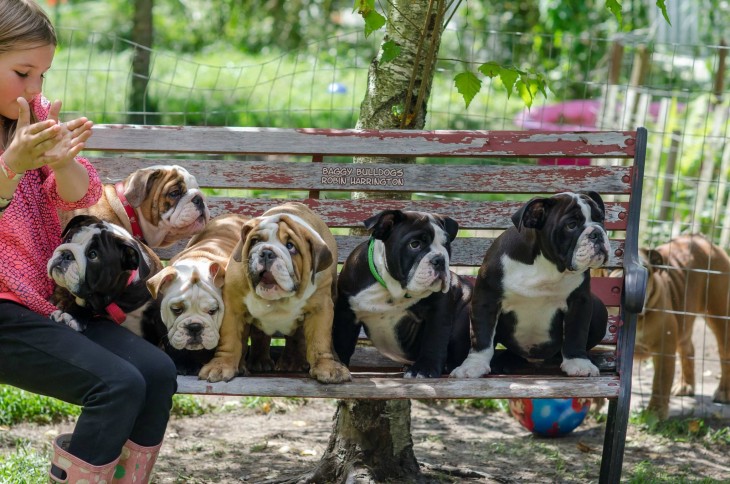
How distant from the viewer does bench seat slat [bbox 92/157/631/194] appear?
14.9ft

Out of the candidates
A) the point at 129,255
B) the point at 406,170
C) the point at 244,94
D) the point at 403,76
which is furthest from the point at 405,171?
the point at 244,94

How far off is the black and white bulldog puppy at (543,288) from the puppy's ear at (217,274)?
100 centimetres

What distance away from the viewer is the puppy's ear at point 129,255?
3664 mm

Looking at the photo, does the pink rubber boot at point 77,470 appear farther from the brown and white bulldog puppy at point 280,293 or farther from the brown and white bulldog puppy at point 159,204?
the brown and white bulldog puppy at point 159,204

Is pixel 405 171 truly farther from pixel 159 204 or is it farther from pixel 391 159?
pixel 159 204

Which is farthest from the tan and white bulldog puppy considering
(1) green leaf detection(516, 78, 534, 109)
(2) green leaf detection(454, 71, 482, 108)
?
(1) green leaf detection(516, 78, 534, 109)

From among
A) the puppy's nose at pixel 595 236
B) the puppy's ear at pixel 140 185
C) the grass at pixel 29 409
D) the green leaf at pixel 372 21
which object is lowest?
the grass at pixel 29 409

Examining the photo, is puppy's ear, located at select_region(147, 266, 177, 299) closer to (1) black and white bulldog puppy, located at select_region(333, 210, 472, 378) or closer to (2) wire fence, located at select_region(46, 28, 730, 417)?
(1) black and white bulldog puppy, located at select_region(333, 210, 472, 378)

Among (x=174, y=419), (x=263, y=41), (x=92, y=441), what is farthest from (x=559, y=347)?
(x=263, y=41)

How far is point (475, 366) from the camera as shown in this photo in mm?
3910

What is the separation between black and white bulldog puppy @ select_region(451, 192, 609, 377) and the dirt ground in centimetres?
85

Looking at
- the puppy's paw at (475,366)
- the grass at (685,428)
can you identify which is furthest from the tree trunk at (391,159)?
the grass at (685,428)

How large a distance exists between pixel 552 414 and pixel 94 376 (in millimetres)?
2856

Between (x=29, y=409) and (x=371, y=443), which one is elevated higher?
(x=371, y=443)
